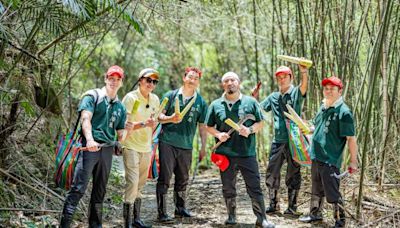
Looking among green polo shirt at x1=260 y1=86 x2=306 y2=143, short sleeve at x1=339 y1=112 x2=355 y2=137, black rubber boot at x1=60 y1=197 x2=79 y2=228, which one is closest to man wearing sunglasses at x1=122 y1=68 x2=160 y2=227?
black rubber boot at x1=60 y1=197 x2=79 y2=228

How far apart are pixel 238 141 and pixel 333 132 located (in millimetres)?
730

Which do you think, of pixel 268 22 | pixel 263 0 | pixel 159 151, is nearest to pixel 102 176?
pixel 159 151

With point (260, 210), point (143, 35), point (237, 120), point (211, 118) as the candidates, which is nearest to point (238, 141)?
point (237, 120)

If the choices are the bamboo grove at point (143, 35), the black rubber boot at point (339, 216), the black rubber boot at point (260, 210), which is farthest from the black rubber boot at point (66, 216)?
the black rubber boot at point (339, 216)

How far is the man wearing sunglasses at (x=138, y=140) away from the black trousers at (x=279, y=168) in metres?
1.13

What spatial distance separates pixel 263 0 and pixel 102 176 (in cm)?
349

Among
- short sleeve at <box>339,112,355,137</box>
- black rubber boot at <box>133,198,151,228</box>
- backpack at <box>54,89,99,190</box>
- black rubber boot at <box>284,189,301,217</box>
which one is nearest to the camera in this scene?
backpack at <box>54,89,99,190</box>

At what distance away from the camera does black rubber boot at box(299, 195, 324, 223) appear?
4.47 meters

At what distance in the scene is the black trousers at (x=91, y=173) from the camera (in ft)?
12.7

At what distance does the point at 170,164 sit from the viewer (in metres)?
4.64

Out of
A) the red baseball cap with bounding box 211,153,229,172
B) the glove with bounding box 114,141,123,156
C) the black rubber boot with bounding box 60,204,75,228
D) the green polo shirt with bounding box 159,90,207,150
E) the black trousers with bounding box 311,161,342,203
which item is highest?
the green polo shirt with bounding box 159,90,207,150

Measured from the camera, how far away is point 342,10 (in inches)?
203

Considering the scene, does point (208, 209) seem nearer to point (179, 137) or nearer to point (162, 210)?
point (162, 210)

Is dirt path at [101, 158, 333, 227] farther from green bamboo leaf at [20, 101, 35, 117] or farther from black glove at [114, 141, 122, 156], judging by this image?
green bamboo leaf at [20, 101, 35, 117]
